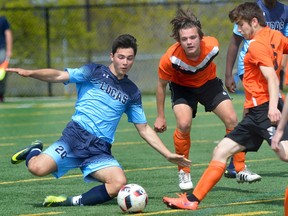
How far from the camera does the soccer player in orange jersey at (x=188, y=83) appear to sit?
28.5 feet

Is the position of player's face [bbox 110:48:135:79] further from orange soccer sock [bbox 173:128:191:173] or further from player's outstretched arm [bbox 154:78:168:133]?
orange soccer sock [bbox 173:128:191:173]

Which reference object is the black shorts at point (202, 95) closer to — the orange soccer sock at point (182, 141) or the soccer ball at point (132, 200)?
the orange soccer sock at point (182, 141)

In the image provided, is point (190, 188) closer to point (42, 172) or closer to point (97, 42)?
point (42, 172)

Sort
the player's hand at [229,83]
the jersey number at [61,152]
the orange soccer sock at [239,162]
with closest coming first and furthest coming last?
the jersey number at [61,152]
the orange soccer sock at [239,162]
the player's hand at [229,83]

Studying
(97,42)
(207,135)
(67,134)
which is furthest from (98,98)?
(97,42)

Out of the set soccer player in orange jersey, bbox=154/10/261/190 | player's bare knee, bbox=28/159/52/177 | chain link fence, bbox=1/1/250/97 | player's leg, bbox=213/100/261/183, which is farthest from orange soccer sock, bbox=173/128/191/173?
chain link fence, bbox=1/1/250/97

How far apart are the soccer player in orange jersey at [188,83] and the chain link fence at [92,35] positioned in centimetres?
1494

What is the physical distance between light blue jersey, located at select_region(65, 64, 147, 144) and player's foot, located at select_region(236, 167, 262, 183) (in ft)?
4.23

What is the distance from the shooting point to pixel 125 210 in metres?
7.69

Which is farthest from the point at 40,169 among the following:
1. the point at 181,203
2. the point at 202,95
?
the point at 202,95

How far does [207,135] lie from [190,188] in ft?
17.5

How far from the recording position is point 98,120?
8.46m

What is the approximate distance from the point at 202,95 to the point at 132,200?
6.60ft

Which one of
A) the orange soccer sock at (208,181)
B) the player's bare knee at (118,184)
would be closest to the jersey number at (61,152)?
the player's bare knee at (118,184)
